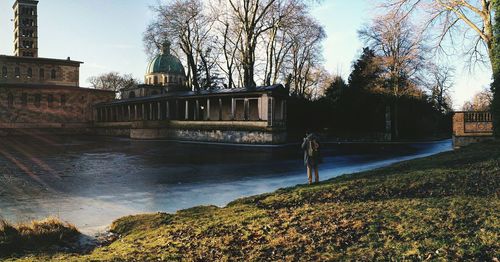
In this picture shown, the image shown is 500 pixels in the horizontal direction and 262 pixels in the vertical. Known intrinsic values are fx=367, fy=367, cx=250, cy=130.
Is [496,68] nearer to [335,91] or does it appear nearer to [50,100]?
[335,91]

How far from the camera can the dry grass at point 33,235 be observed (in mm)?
5207

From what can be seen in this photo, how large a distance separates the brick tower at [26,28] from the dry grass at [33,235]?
236ft

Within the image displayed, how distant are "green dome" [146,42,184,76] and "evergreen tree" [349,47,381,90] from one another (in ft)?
103

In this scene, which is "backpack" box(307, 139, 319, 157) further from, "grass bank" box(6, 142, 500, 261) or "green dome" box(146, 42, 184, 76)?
"green dome" box(146, 42, 184, 76)

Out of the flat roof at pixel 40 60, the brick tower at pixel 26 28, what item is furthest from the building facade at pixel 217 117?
the brick tower at pixel 26 28

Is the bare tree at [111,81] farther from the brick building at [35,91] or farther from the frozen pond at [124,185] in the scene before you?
the frozen pond at [124,185]

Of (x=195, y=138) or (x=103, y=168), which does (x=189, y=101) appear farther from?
(x=103, y=168)

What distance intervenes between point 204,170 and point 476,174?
10.4 metres

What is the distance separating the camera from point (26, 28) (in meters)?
65.2

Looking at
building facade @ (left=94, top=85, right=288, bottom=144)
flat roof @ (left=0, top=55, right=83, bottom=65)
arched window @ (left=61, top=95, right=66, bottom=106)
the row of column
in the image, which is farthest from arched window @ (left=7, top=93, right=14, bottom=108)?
building facade @ (left=94, top=85, right=288, bottom=144)

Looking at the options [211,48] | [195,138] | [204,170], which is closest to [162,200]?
[204,170]

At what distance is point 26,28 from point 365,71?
59393 mm

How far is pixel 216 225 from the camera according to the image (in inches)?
228

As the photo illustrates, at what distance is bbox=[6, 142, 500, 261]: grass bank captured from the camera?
418 centimetres
